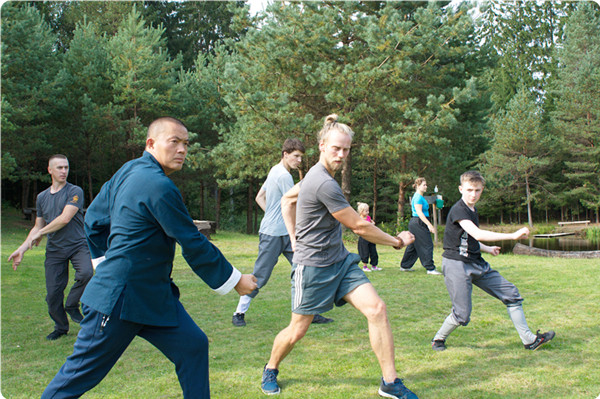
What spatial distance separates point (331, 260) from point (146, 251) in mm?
1552

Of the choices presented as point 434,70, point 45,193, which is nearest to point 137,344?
point 45,193

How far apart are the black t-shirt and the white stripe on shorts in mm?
1782

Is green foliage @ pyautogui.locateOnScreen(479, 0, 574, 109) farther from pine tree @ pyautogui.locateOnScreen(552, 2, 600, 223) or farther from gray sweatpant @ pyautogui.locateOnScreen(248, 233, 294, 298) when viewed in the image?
gray sweatpant @ pyautogui.locateOnScreen(248, 233, 294, 298)

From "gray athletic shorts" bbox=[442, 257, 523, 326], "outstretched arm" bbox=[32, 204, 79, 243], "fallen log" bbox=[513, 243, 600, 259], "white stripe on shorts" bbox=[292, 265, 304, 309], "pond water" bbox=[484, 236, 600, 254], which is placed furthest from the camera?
"pond water" bbox=[484, 236, 600, 254]

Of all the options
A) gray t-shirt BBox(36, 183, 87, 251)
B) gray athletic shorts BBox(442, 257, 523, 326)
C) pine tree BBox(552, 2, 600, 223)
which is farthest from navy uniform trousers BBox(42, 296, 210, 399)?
pine tree BBox(552, 2, 600, 223)

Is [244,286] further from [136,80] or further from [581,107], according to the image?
[581,107]

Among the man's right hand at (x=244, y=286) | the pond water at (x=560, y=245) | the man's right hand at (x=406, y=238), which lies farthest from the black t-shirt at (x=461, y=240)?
the pond water at (x=560, y=245)

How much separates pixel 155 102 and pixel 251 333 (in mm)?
21656

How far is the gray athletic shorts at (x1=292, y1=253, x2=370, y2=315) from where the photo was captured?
12.1ft

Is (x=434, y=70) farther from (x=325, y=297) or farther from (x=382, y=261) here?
(x=325, y=297)

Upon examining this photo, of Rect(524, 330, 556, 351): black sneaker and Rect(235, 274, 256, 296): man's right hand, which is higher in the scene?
Rect(235, 274, 256, 296): man's right hand

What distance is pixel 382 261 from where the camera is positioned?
12.2 metres

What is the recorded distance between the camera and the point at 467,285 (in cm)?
461

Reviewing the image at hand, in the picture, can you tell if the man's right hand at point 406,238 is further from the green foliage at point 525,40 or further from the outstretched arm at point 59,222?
the green foliage at point 525,40
